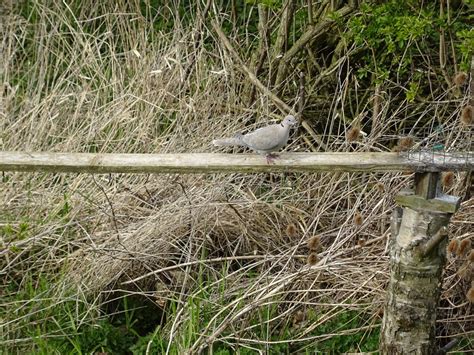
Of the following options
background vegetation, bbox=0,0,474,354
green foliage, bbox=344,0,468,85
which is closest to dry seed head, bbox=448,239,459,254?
background vegetation, bbox=0,0,474,354

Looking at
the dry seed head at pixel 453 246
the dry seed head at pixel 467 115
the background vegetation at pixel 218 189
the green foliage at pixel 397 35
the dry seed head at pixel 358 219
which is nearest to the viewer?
the dry seed head at pixel 453 246

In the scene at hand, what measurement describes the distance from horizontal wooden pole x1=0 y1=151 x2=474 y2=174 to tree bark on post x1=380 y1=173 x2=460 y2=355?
9cm

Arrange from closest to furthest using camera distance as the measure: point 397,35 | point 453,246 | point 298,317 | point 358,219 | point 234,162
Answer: point 234,162, point 453,246, point 358,219, point 298,317, point 397,35

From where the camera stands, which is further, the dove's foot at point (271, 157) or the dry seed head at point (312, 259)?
the dry seed head at point (312, 259)

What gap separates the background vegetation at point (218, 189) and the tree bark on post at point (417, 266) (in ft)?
0.97

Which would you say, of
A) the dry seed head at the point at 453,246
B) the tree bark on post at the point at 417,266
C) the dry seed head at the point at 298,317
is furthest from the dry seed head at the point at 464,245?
the dry seed head at the point at 298,317

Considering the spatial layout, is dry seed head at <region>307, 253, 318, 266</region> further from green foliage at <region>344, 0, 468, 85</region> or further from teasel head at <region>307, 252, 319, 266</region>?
green foliage at <region>344, 0, 468, 85</region>

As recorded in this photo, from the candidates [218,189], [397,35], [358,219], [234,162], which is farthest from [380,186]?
[234,162]

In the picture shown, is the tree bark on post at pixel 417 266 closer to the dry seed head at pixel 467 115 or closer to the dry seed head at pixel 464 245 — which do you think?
the dry seed head at pixel 464 245

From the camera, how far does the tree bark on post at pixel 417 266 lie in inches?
146

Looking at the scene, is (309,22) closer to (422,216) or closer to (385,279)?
(385,279)

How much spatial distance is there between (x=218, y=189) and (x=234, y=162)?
1.40 metres

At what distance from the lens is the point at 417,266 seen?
12.4ft

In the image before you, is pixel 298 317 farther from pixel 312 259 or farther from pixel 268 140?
pixel 268 140
